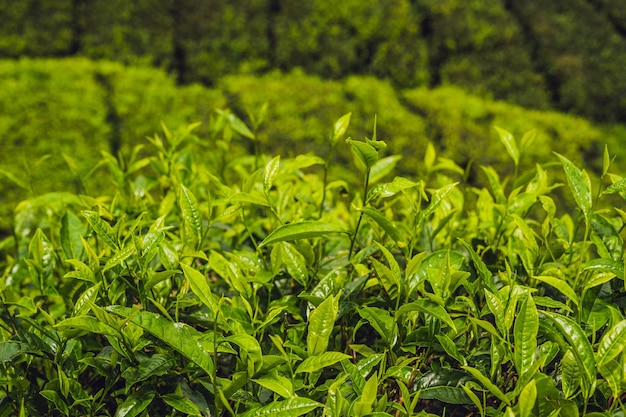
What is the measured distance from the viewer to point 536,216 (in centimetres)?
362

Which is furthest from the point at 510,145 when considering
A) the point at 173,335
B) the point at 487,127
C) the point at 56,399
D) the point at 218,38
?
the point at 218,38

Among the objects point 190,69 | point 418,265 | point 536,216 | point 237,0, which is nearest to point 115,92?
point 190,69

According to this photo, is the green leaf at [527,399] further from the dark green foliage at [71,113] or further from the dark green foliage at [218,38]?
the dark green foliage at [218,38]

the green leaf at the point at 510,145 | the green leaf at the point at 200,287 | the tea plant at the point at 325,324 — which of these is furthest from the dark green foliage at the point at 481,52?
the green leaf at the point at 200,287

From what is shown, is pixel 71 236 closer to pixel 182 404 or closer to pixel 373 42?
pixel 182 404

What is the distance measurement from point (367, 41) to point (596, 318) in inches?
137

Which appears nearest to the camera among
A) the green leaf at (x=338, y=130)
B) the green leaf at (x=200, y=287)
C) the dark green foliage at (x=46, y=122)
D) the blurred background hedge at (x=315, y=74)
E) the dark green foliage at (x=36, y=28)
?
the green leaf at (x=200, y=287)

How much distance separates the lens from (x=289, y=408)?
92 centimetres

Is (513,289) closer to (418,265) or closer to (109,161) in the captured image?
(418,265)

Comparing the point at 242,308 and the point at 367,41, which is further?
the point at 367,41

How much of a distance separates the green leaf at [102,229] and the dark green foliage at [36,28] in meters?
3.34

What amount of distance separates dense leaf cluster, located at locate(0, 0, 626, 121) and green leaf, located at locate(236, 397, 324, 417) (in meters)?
3.46

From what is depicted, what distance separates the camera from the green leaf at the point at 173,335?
0.95 m

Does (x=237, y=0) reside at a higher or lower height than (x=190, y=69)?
higher
